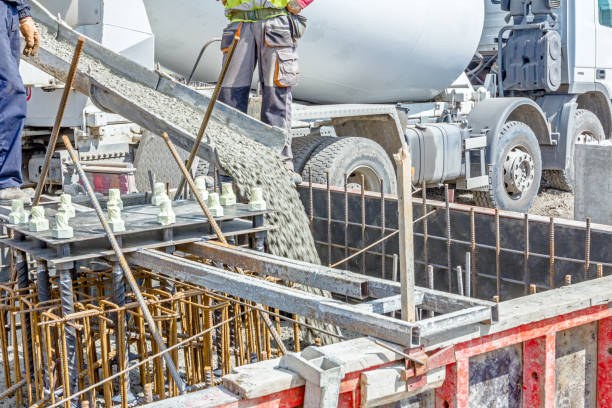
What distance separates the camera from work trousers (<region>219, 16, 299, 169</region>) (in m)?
5.81

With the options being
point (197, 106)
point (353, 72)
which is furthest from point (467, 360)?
point (353, 72)

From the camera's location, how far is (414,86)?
8.39 meters

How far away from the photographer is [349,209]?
204 inches

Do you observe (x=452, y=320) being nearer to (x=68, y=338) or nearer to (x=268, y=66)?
(x=68, y=338)

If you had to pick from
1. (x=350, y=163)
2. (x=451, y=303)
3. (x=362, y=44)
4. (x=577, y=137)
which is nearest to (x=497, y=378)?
(x=451, y=303)

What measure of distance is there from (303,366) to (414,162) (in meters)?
6.08

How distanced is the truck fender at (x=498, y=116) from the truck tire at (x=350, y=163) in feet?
5.99

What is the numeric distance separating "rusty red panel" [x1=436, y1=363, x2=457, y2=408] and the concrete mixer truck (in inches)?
131

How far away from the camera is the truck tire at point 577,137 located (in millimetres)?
10016

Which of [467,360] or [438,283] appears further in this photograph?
[438,283]

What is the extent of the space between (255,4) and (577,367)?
397 cm

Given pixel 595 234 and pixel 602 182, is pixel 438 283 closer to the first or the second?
pixel 595 234

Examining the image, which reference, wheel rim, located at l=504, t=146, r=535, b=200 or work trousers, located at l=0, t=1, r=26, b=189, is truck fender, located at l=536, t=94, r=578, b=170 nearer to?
wheel rim, located at l=504, t=146, r=535, b=200

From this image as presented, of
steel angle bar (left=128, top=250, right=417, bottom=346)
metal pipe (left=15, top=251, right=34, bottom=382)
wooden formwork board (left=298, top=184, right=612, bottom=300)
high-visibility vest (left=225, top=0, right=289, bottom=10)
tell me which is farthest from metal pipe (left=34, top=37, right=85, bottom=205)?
high-visibility vest (left=225, top=0, right=289, bottom=10)
